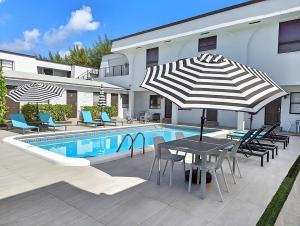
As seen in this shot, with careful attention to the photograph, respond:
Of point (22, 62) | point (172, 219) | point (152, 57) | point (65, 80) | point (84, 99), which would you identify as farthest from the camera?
point (22, 62)

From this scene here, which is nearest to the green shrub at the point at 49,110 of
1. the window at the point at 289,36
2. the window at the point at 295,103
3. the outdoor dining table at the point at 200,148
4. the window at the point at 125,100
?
the window at the point at 125,100

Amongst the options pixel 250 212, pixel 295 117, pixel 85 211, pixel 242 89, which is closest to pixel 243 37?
pixel 295 117

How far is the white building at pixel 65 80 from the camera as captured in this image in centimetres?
1774

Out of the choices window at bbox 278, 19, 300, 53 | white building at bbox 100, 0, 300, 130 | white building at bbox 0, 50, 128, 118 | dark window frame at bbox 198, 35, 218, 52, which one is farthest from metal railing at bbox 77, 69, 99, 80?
window at bbox 278, 19, 300, 53

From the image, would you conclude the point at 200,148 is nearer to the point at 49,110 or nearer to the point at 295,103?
the point at 295,103

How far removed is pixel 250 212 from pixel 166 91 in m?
2.71

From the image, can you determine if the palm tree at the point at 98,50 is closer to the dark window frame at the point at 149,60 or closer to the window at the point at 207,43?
the dark window frame at the point at 149,60

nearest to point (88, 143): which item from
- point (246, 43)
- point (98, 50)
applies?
point (246, 43)

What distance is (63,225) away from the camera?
11.2 ft

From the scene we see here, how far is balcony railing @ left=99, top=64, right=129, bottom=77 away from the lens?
26.3 meters

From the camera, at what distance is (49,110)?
17.2m

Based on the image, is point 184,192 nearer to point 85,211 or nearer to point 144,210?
point 144,210

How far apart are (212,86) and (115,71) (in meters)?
24.0

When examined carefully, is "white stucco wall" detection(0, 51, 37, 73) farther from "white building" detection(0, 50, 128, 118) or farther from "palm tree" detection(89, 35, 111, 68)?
"palm tree" detection(89, 35, 111, 68)
